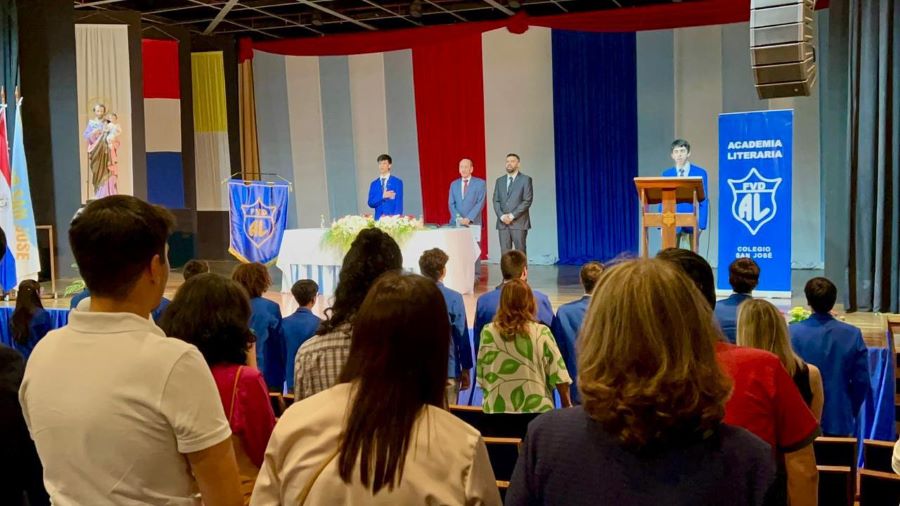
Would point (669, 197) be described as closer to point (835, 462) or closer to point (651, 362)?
point (835, 462)

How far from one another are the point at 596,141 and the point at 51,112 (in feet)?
22.4

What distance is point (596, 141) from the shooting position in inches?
461

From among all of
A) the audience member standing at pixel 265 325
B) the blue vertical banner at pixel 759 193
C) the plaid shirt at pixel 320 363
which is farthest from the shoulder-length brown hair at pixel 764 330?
the blue vertical banner at pixel 759 193

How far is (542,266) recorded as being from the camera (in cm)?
1196

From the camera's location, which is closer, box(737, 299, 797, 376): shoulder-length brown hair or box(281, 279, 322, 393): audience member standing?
box(737, 299, 797, 376): shoulder-length brown hair

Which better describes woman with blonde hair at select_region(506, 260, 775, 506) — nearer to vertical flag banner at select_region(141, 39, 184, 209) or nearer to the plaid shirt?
the plaid shirt

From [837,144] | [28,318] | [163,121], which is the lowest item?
[28,318]

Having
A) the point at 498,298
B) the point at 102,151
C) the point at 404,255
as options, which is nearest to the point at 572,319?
the point at 498,298

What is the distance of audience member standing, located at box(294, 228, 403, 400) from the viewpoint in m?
2.07

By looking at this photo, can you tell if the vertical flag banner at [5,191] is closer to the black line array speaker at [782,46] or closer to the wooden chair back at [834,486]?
the black line array speaker at [782,46]

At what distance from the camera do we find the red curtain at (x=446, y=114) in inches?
484

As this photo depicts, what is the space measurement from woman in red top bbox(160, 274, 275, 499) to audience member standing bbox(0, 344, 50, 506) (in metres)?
0.34

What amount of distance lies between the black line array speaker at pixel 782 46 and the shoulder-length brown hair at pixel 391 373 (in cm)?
410

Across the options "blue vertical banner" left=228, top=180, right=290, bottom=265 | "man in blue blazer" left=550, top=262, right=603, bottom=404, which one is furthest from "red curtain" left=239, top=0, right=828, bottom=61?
"man in blue blazer" left=550, top=262, right=603, bottom=404
